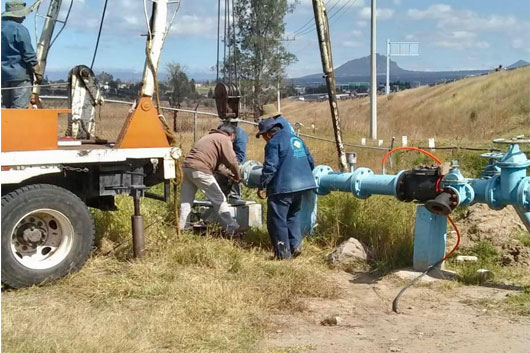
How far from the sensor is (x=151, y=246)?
754 cm

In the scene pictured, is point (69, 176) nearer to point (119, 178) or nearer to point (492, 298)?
point (119, 178)

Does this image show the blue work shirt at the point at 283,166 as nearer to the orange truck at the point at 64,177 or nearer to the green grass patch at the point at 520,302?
the orange truck at the point at 64,177

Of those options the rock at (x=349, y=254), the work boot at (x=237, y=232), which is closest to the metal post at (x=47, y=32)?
the work boot at (x=237, y=232)

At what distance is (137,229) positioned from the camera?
7133 millimetres

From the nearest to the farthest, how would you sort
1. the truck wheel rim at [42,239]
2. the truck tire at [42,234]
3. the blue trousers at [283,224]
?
the truck tire at [42,234]
the truck wheel rim at [42,239]
the blue trousers at [283,224]

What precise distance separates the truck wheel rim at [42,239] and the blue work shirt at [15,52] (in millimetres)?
2003

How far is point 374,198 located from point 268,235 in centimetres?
150

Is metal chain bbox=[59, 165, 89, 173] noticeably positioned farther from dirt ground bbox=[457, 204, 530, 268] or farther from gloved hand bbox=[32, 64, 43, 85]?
dirt ground bbox=[457, 204, 530, 268]

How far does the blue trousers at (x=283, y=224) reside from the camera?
25.7 ft

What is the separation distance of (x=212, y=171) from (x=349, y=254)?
1.91 meters

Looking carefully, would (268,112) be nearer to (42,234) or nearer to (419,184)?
(419,184)

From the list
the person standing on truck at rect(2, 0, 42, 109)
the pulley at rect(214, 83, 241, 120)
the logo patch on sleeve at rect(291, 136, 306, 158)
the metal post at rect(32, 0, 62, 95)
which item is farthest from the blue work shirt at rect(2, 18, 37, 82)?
the logo patch on sleeve at rect(291, 136, 306, 158)

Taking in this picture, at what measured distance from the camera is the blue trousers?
7820 mm

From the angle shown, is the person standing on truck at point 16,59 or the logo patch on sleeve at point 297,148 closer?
the person standing on truck at point 16,59
